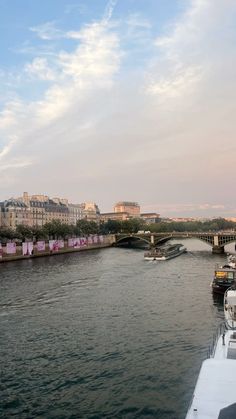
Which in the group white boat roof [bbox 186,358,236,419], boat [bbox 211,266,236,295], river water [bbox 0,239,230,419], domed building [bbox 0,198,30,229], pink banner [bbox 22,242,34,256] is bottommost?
river water [bbox 0,239,230,419]

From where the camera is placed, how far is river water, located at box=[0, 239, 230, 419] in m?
19.4

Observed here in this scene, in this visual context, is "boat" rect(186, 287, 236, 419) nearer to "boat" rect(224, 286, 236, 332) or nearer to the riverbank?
"boat" rect(224, 286, 236, 332)

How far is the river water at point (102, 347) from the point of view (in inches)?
762

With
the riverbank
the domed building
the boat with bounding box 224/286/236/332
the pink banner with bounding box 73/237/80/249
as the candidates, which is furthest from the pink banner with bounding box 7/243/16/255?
the domed building

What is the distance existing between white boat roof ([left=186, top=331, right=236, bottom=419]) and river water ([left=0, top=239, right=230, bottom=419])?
3382mm

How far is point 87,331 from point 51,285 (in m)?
22.7

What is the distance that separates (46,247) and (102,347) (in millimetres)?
82466

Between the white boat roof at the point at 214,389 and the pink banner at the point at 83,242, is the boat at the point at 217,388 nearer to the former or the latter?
the white boat roof at the point at 214,389

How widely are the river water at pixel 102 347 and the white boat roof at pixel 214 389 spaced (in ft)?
11.1

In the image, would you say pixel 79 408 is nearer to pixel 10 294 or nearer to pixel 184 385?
pixel 184 385

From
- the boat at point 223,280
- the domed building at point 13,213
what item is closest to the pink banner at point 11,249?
the boat at point 223,280

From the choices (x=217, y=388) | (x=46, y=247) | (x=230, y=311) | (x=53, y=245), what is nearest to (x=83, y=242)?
(x=46, y=247)

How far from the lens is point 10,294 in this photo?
46250 millimetres

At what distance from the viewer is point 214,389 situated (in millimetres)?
14055
